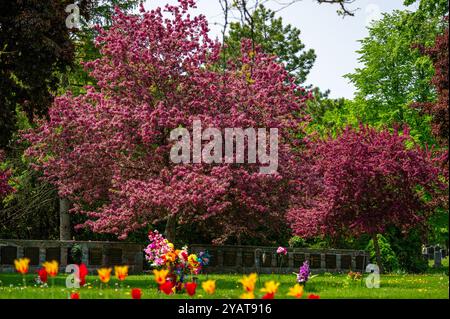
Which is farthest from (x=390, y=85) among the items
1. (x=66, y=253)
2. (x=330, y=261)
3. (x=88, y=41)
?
(x=66, y=253)

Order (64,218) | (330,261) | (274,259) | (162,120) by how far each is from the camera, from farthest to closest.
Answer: (330,261) < (64,218) < (274,259) < (162,120)

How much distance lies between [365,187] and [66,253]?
1113 centimetres

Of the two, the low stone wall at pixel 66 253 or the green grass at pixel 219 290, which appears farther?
the low stone wall at pixel 66 253

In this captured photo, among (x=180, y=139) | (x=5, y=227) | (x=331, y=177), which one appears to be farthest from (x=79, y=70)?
(x=331, y=177)

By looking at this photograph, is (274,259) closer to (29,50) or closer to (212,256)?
(212,256)

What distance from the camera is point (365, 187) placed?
2542cm

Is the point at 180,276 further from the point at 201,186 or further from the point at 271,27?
the point at 271,27

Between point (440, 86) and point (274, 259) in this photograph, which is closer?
point (440, 86)

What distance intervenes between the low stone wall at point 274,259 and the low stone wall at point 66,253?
8.56 ft

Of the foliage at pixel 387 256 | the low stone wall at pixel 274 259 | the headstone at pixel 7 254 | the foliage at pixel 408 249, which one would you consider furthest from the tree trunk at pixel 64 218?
the foliage at pixel 408 249

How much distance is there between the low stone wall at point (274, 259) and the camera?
26.8 m

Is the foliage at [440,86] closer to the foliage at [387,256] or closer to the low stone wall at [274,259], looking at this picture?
the low stone wall at [274,259]

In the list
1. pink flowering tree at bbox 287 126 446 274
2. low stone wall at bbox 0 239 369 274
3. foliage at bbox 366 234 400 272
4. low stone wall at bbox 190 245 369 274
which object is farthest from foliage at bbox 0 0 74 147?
foliage at bbox 366 234 400 272

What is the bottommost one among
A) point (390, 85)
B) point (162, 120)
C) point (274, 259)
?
point (274, 259)
